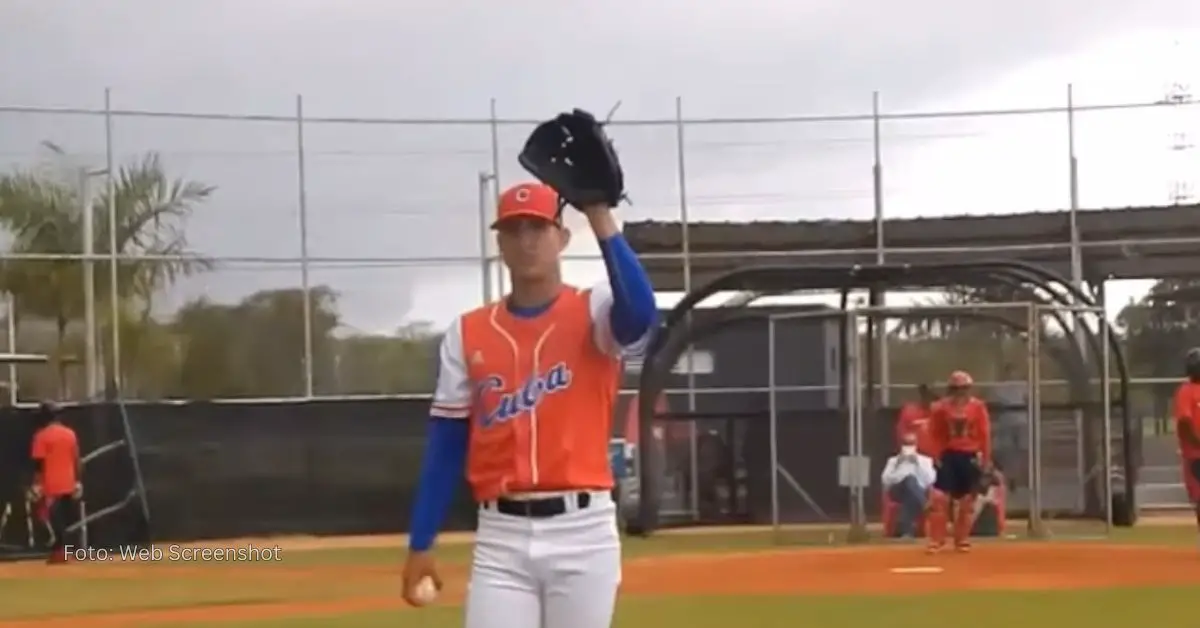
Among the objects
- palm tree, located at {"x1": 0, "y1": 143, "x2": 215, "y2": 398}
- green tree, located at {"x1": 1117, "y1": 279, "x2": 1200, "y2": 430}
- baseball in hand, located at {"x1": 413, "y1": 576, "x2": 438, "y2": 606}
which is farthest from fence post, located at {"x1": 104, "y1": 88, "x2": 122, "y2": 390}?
baseball in hand, located at {"x1": 413, "y1": 576, "x2": 438, "y2": 606}

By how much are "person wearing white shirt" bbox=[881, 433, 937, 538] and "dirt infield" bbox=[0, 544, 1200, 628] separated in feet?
5.41

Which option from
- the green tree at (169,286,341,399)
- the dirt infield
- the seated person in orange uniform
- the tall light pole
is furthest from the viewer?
the green tree at (169,286,341,399)

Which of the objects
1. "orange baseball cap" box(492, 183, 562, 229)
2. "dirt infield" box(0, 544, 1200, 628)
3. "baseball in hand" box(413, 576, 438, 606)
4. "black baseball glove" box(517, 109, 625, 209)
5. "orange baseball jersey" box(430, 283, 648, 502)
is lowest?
"dirt infield" box(0, 544, 1200, 628)

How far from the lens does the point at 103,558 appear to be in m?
21.9

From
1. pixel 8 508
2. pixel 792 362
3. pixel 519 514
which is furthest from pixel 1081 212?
pixel 519 514

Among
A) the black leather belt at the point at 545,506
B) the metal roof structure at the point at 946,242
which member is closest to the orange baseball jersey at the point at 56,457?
the metal roof structure at the point at 946,242

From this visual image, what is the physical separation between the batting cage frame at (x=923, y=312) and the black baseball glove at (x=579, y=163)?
51.4ft

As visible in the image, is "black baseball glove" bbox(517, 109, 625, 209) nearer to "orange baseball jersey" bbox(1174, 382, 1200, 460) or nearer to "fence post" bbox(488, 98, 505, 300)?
"orange baseball jersey" bbox(1174, 382, 1200, 460)

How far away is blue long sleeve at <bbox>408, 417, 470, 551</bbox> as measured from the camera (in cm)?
527

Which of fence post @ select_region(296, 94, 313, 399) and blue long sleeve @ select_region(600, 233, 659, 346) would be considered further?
fence post @ select_region(296, 94, 313, 399)

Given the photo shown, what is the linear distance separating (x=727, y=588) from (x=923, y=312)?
26.6 ft

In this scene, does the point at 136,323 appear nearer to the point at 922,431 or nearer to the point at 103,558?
the point at 103,558

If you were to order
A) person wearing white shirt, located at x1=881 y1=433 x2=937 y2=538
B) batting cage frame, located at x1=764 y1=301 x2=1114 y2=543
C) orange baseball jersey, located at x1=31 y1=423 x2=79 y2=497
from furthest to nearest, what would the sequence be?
1. person wearing white shirt, located at x1=881 y1=433 x2=937 y2=538
2. orange baseball jersey, located at x1=31 y1=423 x2=79 y2=497
3. batting cage frame, located at x1=764 y1=301 x2=1114 y2=543

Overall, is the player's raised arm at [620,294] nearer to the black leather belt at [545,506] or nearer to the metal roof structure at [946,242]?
the black leather belt at [545,506]
